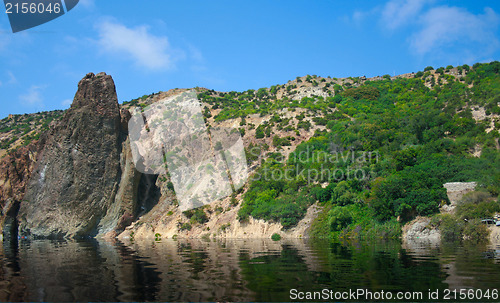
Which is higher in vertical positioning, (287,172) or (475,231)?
(287,172)

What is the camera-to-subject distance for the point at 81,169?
59938mm

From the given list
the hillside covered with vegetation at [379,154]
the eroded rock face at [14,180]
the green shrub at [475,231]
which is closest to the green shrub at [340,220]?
the hillside covered with vegetation at [379,154]

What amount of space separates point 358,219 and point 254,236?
43.7 feet

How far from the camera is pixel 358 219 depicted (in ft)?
132

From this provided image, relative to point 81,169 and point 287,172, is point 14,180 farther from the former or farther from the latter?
point 287,172

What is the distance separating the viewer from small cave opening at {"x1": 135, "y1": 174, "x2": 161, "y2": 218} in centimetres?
6247

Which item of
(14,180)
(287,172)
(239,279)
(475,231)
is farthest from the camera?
(14,180)

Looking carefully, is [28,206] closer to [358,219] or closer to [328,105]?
[358,219]

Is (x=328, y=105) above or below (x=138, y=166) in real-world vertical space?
above

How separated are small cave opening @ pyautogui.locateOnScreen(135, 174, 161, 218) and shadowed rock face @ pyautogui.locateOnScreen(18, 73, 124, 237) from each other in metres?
4.48

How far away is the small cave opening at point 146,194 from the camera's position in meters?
62.5

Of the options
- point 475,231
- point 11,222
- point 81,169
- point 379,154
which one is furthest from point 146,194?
point 475,231

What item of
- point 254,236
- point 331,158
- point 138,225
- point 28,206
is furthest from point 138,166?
point 331,158

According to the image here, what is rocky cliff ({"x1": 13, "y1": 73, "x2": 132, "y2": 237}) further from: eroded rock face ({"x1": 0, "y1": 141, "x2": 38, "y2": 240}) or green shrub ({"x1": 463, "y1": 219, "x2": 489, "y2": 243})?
green shrub ({"x1": 463, "y1": 219, "x2": 489, "y2": 243})
